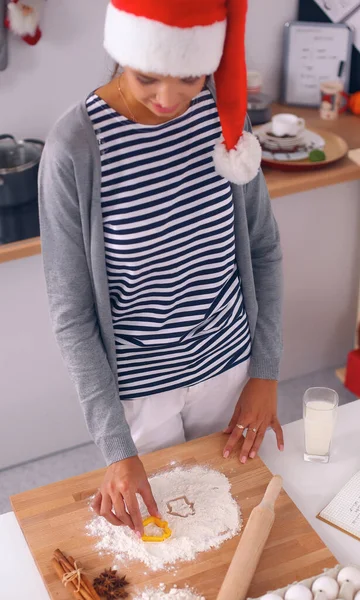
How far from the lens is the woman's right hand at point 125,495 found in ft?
3.71

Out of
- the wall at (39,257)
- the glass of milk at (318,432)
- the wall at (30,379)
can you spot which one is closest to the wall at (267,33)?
the wall at (39,257)

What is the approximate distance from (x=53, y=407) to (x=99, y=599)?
4.54ft

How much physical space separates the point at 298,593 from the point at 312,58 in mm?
2012

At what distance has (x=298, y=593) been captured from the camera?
38.9 inches

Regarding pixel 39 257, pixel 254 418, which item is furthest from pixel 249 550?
pixel 39 257

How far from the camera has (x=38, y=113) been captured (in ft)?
7.71

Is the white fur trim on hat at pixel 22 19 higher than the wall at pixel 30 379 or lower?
higher

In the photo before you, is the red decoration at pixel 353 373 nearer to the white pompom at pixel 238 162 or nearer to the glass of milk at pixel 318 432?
the glass of milk at pixel 318 432

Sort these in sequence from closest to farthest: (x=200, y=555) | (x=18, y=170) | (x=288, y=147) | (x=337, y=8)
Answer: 1. (x=200, y=555)
2. (x=18, y=170)
3. (x=288, y=147)
4. (x=337, y=8)

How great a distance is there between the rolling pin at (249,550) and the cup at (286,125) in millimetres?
1436

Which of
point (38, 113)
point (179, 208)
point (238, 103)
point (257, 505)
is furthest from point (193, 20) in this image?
point (38, 113)

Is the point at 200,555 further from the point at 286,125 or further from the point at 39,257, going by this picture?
the point at 286,125

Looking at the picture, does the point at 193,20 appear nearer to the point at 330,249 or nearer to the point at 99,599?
the point at 99,599

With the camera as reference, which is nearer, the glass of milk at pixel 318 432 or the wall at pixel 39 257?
the glass of milk at pixel 318 432
